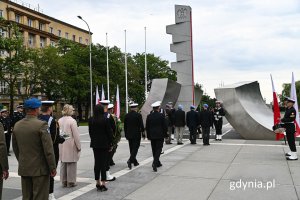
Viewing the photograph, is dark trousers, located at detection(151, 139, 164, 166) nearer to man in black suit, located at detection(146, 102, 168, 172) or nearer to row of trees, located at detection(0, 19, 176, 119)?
man in black suit, located at detection(146, 102, 168, 172)

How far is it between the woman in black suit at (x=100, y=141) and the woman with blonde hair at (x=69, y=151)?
56 centimetres

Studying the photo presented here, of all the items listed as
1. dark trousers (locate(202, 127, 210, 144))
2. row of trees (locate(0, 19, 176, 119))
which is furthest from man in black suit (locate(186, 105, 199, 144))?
row of trees (locate(0, 19, 176, 119))

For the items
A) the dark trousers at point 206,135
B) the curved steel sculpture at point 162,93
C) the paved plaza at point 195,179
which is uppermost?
the curved steel sculpture at point 162,93

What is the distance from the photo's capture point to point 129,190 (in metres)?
6.87

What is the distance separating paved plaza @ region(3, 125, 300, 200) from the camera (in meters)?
6.48

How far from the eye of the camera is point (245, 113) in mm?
16125

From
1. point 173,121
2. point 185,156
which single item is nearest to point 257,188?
point 185,156

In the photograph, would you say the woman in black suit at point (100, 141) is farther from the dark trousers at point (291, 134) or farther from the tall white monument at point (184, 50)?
the tall white monument at point (184, 50)

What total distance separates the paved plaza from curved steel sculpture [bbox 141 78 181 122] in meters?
7.43

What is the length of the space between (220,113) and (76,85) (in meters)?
31.1

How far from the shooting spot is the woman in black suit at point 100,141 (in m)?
6.85

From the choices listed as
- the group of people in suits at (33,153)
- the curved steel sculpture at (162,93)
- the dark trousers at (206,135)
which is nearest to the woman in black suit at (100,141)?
the group of people in suits at (33,153)

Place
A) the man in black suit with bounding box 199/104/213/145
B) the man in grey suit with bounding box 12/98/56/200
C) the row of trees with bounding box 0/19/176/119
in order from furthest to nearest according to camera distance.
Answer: the row of trees with bounding box 0/19/176/119 < the man in black suit with bounding box 199/104/213/145 < the man in grey suit with bounding box 12/98/56/200

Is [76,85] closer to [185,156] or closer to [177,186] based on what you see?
[185,156]
